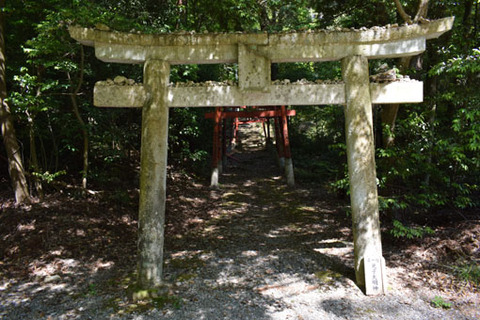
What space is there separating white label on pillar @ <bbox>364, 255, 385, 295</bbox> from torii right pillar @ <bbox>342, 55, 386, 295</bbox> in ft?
0.11

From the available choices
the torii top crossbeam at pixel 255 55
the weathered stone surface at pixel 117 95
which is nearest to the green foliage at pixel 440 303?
the torii top crossbeam at pixel 255 55

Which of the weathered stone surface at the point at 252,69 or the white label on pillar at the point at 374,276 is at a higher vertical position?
the weathered stone surface at the point at 252,69

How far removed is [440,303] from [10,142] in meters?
7.57

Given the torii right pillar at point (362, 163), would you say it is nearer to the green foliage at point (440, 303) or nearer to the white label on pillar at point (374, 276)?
the white label on pillar at point (374, 276)

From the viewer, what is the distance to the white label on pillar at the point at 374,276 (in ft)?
13.5

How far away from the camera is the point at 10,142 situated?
631 centimetres

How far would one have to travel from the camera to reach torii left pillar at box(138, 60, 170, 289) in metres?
4.15

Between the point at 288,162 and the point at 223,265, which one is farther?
the point at 288,162

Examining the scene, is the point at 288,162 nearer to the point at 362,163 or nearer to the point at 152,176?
the point at 362,163

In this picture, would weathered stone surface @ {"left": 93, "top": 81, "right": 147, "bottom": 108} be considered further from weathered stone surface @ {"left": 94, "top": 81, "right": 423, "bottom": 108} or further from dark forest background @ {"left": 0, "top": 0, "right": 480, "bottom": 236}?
dark forest background @ {"left": 0, "top": 0, "right": 480, "bottom": 236}

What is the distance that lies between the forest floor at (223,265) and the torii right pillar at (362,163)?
2.15ft

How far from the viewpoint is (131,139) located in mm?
8953

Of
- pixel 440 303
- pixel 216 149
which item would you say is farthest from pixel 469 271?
pixel 216 149

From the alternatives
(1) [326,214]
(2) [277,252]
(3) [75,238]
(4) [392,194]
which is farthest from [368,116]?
(3) [75,238]
